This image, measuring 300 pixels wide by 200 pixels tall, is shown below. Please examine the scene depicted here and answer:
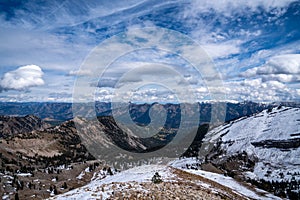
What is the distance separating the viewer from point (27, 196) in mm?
58375

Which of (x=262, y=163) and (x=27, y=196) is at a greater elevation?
(x=27, y=196)

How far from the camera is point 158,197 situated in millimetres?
19719

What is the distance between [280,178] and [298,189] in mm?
32592

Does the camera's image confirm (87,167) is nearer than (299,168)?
Yes

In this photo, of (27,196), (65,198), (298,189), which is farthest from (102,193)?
(298,189)

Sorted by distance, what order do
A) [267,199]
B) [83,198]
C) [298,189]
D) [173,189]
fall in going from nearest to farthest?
[83,198]
[173,189]
[267,199]
[298,189]

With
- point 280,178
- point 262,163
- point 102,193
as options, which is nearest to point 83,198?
point 102,193

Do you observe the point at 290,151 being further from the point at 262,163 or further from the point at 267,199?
the point at 267,199

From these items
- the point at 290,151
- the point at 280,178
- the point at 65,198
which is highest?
the point at 65,198

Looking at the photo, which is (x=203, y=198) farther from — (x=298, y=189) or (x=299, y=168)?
(x=299, y=168)

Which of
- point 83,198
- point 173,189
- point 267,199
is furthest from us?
point 267,199

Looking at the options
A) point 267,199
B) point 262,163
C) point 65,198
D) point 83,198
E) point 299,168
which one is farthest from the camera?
point 262,163

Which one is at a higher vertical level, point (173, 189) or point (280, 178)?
point (173, 189)

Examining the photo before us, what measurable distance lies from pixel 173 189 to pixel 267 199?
35.5 m
